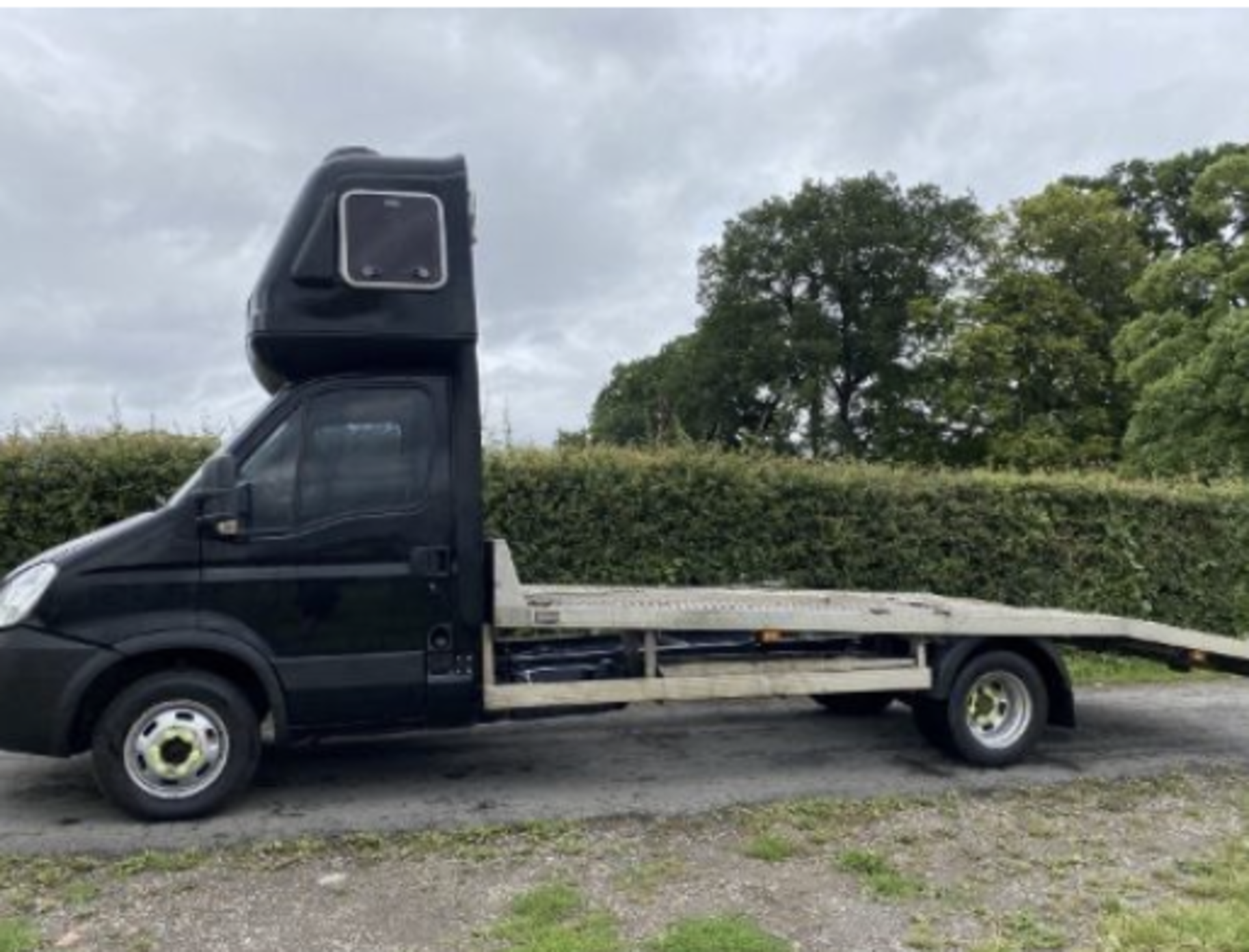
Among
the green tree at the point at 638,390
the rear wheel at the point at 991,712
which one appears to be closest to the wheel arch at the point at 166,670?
the rear wheel at the point at 991,712

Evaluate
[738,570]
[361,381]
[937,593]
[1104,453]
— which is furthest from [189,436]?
[1104,453]

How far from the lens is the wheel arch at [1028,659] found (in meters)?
7.18

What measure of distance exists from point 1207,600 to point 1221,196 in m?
18.9

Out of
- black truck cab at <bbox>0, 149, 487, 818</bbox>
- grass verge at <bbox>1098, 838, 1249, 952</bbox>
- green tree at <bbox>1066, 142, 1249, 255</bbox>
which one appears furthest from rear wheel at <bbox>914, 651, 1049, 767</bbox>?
green tree at <bbox>1066, 142, 1249, 255</bbox>

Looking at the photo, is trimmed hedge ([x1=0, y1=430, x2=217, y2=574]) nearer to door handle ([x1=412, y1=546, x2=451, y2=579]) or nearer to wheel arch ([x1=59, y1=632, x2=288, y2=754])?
wheel arch ([x1=59, y1=632, x2=288, y2=754])

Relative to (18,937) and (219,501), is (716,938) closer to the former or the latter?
(18,937)

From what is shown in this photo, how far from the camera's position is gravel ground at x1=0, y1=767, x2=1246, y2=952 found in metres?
4.59

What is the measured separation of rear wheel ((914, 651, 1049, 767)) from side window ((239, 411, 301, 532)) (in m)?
4.14

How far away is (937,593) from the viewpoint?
11.3 m

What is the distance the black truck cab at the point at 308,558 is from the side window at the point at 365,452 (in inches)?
0.4

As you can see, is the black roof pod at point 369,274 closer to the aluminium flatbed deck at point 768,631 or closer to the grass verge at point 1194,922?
the aluminium flatbed deck at point 768,631

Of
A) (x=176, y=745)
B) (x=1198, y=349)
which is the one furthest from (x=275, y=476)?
(x=1198, y=349)

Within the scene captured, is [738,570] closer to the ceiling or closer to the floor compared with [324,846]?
closer to the ceiling

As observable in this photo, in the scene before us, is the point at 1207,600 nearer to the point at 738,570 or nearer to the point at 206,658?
the point at 738,570
